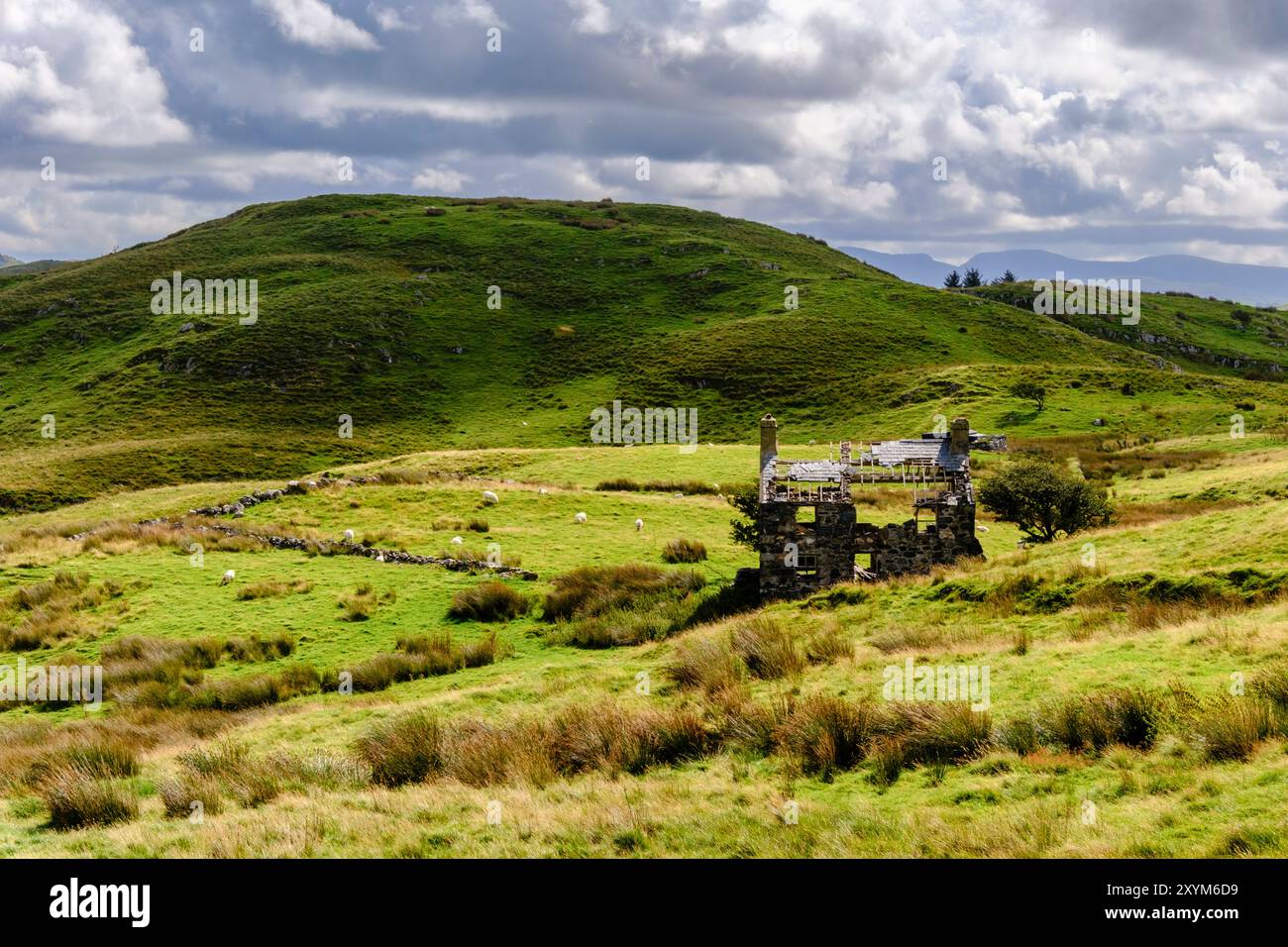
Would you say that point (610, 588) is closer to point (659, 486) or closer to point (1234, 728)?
point (1234, 728)

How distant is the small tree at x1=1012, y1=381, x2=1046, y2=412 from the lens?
7162 cm

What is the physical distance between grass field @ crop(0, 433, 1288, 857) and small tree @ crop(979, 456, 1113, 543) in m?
5.70

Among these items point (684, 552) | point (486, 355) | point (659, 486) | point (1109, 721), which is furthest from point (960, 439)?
point (486, 355)

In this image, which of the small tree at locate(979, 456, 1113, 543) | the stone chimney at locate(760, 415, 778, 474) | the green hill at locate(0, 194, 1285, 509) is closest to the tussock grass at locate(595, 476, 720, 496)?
the small tree at locate(979, 456, 1113, 543)

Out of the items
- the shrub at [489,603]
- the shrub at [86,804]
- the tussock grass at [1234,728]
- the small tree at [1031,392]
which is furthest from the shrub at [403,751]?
the small tree at [1031,392]

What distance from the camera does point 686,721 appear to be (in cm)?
1379

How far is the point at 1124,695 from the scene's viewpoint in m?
11.5

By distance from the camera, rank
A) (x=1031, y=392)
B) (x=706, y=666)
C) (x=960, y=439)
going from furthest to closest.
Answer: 1. (x=1031, y=392)
2. (x=960, y=439)
3. (x=706, y=666)

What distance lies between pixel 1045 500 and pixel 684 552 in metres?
13.3

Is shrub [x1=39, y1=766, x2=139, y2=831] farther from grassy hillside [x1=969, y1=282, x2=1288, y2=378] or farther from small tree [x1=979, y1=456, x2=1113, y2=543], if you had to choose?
grassy hillside [x1=969, y1=282, x2=1288, y2=378]

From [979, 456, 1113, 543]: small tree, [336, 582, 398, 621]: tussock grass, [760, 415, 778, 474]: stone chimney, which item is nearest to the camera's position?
[336, 582, 398, 621]: tussock grass

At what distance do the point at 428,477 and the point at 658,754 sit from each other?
121 ft

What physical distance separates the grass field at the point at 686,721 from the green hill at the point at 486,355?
47038 mm
